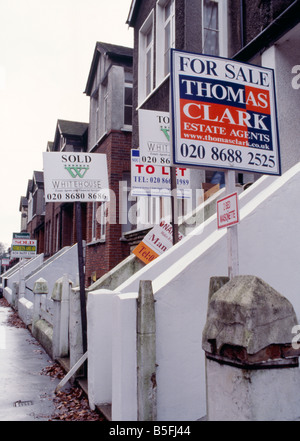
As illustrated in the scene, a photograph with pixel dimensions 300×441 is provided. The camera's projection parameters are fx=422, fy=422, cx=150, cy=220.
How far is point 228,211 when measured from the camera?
3.87 metres

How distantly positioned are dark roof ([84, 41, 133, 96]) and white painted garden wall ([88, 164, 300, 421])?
36.2ft

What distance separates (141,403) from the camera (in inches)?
162

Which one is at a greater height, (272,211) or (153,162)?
(153,162)

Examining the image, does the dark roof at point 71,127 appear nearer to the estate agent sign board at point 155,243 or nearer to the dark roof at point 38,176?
the dark roof at point 38,176

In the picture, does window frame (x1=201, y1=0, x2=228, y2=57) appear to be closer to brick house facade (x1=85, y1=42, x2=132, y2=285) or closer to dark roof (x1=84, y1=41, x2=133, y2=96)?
brick house facade (x1=85, y1=42, x2=132, y2=285)

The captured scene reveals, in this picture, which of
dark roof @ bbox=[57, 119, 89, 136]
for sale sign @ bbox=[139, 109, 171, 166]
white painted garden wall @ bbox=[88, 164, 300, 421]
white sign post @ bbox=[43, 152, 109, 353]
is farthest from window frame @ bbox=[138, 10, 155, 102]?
dark roof @ bbox=[57, 119, 89, 136]

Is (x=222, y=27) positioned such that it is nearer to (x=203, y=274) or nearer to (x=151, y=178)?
(x=151, y=178)

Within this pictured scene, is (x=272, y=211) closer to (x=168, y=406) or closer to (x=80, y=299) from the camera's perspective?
(x=168, y=406)

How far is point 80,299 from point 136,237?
4625mm

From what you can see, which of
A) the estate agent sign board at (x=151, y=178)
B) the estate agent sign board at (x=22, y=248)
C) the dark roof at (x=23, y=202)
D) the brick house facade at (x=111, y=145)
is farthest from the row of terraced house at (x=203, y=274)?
the dark roof at (x=23, y=202)

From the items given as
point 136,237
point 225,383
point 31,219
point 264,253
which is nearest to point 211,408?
point 225,383

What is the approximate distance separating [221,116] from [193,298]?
75.7 inches

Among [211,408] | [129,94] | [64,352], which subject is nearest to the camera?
[211,408]

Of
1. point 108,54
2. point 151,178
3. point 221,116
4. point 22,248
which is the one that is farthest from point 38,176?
point 221,116
